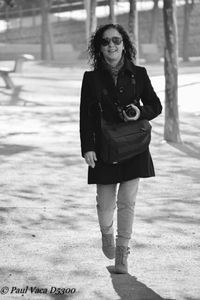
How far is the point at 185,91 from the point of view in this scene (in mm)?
22750

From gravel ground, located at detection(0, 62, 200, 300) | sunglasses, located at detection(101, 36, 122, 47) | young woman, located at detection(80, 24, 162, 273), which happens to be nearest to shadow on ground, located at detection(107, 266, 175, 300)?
gravel ground, located at detection(0, 62, 200, 300)

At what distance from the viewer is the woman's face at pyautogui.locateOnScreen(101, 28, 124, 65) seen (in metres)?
5.42

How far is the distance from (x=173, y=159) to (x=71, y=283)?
7.94m

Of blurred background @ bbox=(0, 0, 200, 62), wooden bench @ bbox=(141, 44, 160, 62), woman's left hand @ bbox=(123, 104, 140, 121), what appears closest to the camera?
woman's left hand @ bbox=(123, 104, 140, 121)

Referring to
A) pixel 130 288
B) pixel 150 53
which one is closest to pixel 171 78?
pixel 130 288

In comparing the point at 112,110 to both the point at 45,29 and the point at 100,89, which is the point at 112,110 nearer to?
the point at 100,89

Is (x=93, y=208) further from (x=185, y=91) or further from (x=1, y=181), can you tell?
(x=185, y=91)

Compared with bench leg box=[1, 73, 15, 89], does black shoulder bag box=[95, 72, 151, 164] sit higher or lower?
higher

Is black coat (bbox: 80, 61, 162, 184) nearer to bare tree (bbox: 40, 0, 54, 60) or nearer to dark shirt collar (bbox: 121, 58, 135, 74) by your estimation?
dark shirt collar (bbox: 121, 58, 135, 74)

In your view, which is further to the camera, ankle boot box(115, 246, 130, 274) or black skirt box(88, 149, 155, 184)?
ankle boot box(115, 246, 130, 274)

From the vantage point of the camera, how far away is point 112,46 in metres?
5.41

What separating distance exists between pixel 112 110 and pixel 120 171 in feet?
1.37

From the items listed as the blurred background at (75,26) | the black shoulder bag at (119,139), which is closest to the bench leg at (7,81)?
the blurred background at (75,26)

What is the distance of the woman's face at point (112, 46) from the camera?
5.42 m
